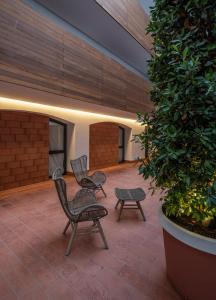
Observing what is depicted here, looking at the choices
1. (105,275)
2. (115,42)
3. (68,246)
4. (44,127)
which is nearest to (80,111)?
(44,127)

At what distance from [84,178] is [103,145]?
146 inches

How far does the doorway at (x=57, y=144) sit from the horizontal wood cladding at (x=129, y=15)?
10.2 ft

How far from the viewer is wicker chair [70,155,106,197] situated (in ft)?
11.7

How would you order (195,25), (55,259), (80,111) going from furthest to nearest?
(80,111) → (55,259) → (195,25)

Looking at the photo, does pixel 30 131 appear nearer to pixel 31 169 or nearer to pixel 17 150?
pixel 17 150

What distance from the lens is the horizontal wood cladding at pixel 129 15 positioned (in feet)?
13.7

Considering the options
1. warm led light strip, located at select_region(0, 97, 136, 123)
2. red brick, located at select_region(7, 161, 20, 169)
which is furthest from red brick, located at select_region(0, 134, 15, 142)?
warm led light strip, located at select_region(0, 97, 136, 123)

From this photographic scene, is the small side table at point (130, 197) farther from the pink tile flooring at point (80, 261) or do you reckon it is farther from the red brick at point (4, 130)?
the red brick at point (4, 130)

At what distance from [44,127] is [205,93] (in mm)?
4399

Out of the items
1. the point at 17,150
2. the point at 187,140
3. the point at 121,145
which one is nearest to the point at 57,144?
the point at 17,150

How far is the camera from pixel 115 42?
19.5ft

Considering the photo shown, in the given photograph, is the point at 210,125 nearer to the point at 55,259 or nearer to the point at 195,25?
the point at 195,25

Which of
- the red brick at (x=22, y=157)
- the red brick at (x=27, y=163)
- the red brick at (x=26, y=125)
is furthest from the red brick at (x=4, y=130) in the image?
the red brick at (x=27, y=163)

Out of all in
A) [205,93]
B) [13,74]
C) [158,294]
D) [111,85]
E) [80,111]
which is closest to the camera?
[205,93]
